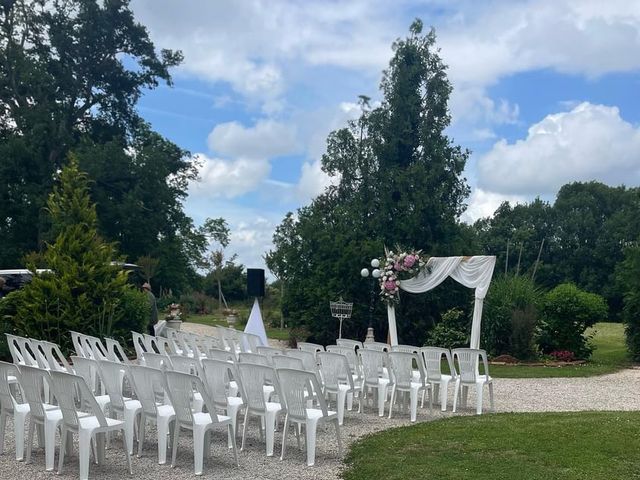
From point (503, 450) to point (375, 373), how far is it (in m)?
2.54

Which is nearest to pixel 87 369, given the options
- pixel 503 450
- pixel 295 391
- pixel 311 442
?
pixel 295 391

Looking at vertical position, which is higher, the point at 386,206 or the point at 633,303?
the point at 386,206

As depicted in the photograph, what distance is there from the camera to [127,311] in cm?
1460

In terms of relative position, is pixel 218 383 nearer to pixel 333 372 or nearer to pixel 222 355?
pixel 222 355

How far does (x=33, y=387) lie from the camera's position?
5531 mm

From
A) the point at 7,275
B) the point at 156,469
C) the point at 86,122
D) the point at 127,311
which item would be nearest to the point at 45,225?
the point at 86,122

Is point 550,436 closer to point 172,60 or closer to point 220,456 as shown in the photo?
point 220,456

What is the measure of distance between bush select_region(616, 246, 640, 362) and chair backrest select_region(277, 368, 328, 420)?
41.2 ft

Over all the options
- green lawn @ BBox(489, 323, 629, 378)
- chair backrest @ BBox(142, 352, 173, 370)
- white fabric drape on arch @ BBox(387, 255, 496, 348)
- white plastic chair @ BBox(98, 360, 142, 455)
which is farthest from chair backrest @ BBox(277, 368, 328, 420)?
white fabric drape on arch @ BBox(387, 255, 496, 348)

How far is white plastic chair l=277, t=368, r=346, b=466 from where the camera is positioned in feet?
19.1

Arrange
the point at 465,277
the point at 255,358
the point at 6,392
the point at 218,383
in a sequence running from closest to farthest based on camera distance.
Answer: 1. the point at 6,392
2. the point at 218,383
3. the point at 255,358
4. the point at 465,277

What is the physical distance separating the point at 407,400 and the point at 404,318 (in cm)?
969

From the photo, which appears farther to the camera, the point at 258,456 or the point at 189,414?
the point at 258,456

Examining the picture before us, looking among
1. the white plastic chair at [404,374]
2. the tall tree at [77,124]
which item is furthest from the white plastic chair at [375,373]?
the tall tree at [77,124]
